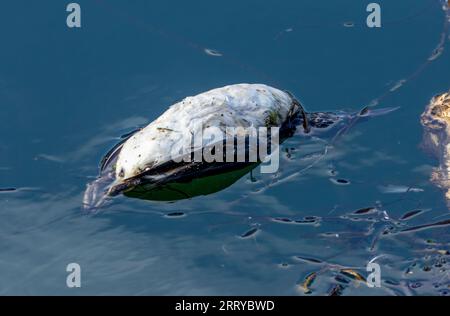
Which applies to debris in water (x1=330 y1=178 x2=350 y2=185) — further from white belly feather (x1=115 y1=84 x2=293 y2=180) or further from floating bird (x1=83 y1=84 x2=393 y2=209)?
white belly feather (x1=115 y1=84 x2=293 y2=180)

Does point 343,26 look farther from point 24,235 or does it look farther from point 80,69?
point 24,235

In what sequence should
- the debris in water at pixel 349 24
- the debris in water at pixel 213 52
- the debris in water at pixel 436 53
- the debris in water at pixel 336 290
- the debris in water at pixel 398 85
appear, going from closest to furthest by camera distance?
1. the debris in water at pixel 336 290
2. the debris in water at pixel 398 85
3. the debris in water at pixel 436 53
4. the debris in water at pixel 213 52
5. the debris in water at pixel 349 24

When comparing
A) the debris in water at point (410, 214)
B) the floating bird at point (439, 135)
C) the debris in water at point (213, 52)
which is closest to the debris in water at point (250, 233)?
the debris in water at point (410, 214)

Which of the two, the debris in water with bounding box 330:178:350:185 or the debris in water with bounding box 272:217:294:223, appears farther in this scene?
the debris in water with bounding box 330:178:350:185

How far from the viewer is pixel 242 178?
4.89 metres

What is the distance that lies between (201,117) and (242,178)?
44 cm

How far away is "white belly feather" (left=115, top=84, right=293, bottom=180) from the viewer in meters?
4.79

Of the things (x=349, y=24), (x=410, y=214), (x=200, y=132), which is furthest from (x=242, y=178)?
(x=349, y=24)

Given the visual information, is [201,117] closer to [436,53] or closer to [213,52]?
[213,52]

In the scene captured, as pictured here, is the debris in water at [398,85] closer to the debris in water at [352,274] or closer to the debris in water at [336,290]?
the debris in water at [352,274]

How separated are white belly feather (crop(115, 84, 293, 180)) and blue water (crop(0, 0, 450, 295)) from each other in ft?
0.76

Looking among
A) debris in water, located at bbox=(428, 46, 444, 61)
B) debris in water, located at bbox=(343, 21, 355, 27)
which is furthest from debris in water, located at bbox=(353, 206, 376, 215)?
debris in water, located at bbox=(343, 21, 355, 27)

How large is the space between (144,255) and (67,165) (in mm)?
955

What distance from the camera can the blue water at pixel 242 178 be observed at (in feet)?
13.8
